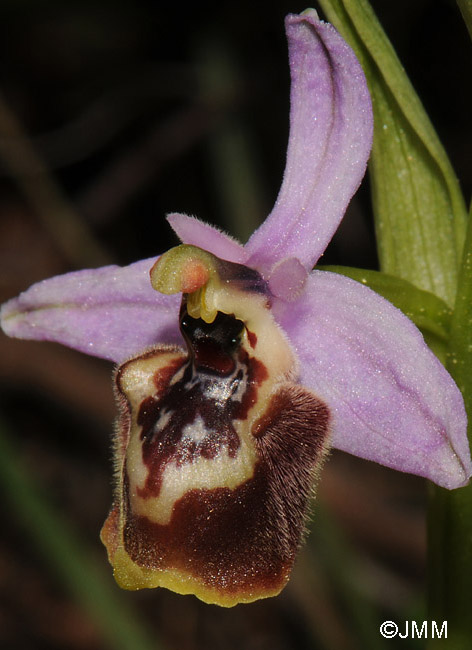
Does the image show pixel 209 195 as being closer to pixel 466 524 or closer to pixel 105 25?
pixel 105 25

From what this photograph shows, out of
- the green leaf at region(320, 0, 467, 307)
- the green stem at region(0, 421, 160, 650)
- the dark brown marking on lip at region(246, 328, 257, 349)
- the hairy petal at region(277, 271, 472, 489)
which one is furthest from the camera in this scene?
the green stem at region(0, 421, 160, 650)

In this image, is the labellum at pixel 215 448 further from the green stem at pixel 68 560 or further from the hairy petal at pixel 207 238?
the green stem at pixel 68 560

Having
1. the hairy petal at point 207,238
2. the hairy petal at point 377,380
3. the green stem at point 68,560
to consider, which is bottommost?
the green stem at point 68,560

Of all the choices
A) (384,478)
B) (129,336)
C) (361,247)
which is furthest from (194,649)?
(129,336)

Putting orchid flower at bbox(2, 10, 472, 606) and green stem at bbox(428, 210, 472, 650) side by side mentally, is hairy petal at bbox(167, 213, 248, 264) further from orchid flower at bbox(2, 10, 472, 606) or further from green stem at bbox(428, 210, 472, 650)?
green stem at bbox(428, 210, 472, 650)

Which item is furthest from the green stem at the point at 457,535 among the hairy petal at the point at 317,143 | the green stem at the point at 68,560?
the green stem at the point at 68,560

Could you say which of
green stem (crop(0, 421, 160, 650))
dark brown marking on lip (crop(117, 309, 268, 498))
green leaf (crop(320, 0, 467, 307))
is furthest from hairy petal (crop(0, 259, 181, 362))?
green stem (crop(0, 421, 160, 650))

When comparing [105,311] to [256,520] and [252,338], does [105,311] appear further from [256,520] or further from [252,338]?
[256,520]
